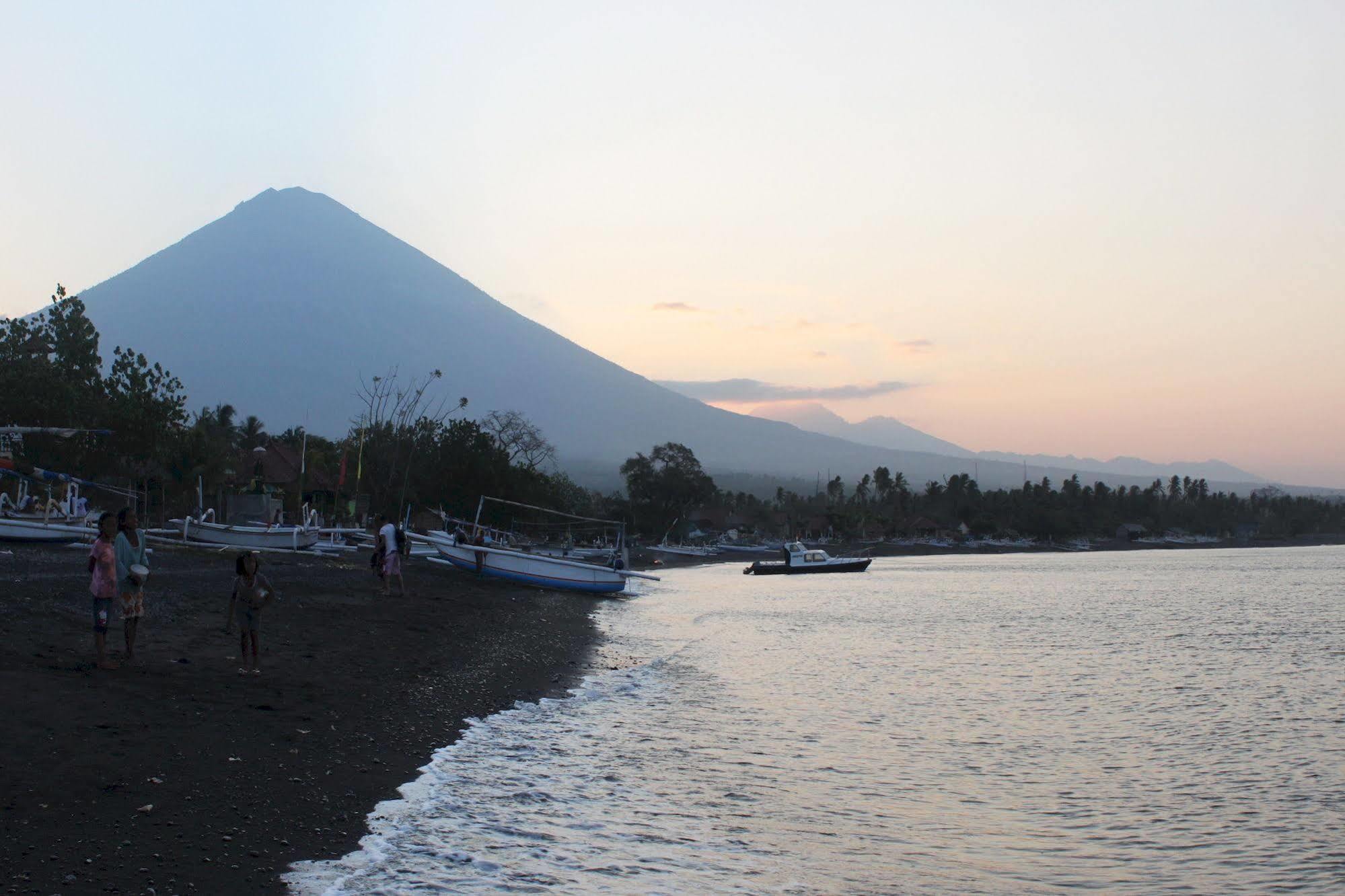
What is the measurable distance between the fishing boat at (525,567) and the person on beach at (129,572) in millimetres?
24836

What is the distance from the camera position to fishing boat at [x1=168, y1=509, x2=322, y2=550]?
37719mm

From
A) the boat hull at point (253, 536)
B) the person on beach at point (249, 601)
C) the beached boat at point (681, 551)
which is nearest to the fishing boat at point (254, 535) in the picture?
the boat hull at point (253, 536)

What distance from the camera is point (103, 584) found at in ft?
41.3

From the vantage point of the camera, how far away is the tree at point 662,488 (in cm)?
13775

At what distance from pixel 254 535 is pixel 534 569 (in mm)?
10031

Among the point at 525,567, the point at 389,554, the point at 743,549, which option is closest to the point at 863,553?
the point at 743,549

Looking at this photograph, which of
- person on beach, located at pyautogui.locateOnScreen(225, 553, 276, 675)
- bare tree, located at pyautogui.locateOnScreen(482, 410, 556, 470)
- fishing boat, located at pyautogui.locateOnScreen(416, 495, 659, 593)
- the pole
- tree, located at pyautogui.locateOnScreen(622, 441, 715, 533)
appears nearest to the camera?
person on beach, located at pyautogui.locateOnScreen(225, 553, 276, 675)

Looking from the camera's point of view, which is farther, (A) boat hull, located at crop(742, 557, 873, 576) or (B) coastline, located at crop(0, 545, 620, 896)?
(A) boat hull, located at crop(742, 557, 873, 576)

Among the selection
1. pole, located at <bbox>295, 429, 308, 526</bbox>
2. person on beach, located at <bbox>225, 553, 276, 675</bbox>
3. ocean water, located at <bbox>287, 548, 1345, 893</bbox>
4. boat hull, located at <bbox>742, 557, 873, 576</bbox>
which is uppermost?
pole, located at <bbox>295, 429, 308, 526</bbox>

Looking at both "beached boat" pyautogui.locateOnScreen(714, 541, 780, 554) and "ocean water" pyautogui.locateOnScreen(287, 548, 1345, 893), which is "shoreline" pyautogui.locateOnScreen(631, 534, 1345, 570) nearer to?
"beached boat" pyautogui.locateOnScreen(714, 541, 780, 554)

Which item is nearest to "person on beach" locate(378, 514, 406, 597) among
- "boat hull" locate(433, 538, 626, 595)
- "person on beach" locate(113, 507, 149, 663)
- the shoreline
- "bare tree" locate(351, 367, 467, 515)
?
"boat hull" locate(433, 538, 626, 595)

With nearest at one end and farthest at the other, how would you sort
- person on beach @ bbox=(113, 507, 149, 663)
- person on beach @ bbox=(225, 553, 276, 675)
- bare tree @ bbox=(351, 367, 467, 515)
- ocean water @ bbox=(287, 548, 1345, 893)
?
ocean water @ bbox=(287, 548, 1345, 893)
person on beach @ bbox=(113, 507, 149, 663)
person on beach @ bbox=(225, 553, 276, 675)
bare tree @ bbox=(351, 367, 467, 515)

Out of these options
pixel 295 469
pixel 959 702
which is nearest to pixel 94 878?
pixel 959 702

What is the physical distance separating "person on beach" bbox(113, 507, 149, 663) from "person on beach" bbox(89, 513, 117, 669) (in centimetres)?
11
